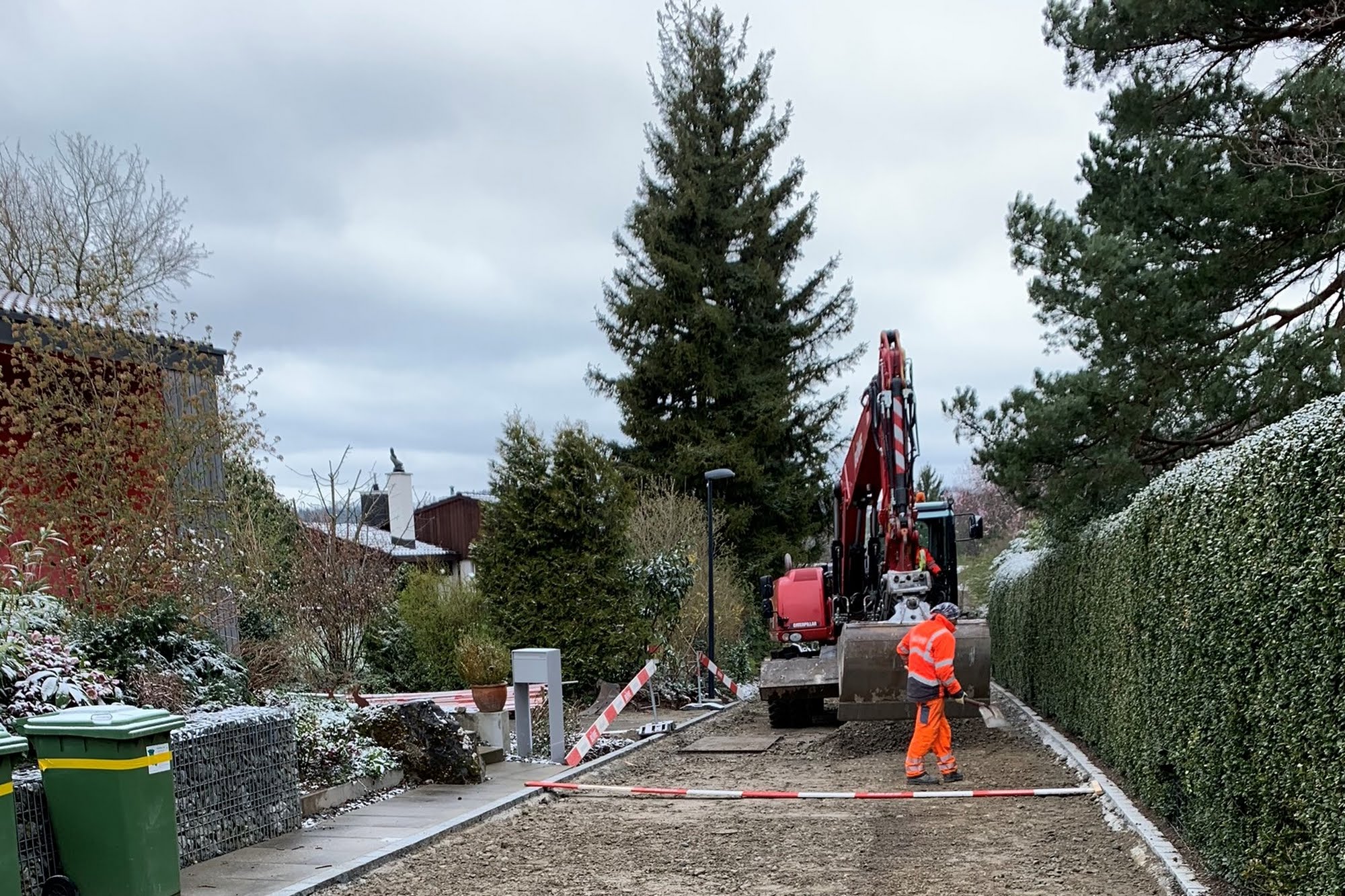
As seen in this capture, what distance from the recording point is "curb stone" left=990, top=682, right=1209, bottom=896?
22.0 ft

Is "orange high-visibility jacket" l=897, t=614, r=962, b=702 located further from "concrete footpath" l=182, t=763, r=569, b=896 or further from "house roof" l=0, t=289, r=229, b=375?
"house roof" l=0, t=289, r=229, b=375

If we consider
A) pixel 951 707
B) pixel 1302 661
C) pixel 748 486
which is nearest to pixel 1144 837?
pixel 1302 661

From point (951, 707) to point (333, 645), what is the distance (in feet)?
33.0

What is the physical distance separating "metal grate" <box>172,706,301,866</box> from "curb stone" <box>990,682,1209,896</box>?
6184mm

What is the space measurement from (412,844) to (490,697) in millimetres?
5978

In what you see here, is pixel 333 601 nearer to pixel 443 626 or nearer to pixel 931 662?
pixel 443 626

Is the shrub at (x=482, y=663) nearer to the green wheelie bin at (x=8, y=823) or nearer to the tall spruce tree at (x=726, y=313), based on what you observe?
the green wheelie bin at (x=8, y=823)

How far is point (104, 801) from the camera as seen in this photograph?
20.5 feet

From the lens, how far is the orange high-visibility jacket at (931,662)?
10.8 m

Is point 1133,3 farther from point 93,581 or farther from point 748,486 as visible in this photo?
point 748,486

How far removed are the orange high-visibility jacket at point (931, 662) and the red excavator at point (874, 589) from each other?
97cm

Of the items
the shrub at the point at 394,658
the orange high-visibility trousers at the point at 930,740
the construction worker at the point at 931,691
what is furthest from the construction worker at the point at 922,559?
the shrub at the point at 394,658

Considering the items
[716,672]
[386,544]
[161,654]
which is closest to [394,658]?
[716,672]

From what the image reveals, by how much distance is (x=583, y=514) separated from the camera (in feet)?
64.1
